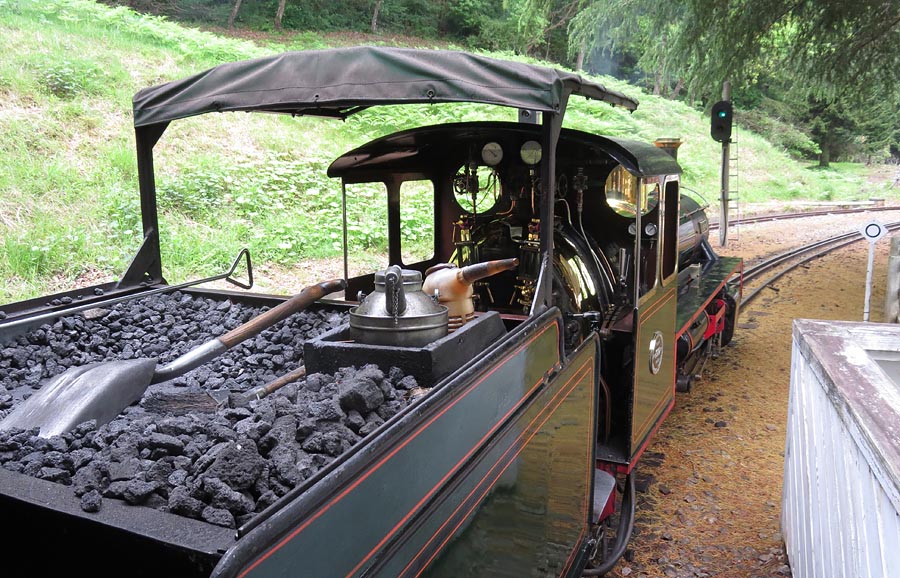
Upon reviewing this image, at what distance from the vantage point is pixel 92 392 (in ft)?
8.23

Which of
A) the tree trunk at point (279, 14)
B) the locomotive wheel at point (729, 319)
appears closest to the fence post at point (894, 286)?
the locomotive wheel at point (729, 319)

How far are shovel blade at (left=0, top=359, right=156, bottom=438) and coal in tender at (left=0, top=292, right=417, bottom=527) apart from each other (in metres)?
0.07

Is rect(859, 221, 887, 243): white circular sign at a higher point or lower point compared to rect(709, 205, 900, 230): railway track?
higher

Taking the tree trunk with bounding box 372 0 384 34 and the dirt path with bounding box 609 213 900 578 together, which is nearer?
the dirt path with bounding box 609 213 900 578

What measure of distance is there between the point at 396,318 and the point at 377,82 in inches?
41.2

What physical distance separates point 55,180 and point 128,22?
29.6ft

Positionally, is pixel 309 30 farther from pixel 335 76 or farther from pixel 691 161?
pixel 335 76

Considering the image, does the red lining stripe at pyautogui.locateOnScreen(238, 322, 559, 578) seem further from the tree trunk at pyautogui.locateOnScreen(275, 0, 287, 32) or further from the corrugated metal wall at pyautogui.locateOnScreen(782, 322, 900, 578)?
the tree trunk at pyautogui.locateOnScreen(275, 0, 287, 32)

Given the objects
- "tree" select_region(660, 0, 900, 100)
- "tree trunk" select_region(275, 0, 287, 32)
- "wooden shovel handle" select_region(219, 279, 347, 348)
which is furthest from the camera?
"tree trunk" select_region(275, 0, 287, 32)

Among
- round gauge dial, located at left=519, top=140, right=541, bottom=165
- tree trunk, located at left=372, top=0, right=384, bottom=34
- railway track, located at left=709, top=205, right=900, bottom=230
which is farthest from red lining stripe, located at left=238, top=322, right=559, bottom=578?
tree trunk, located at left=372, top=0, right=384, bottom=34

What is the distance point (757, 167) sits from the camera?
1077 inches

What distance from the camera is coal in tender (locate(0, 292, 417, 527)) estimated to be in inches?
67.0

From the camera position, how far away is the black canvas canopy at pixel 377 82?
2848 mm

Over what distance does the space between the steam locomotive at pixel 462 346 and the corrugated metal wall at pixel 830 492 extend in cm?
89
